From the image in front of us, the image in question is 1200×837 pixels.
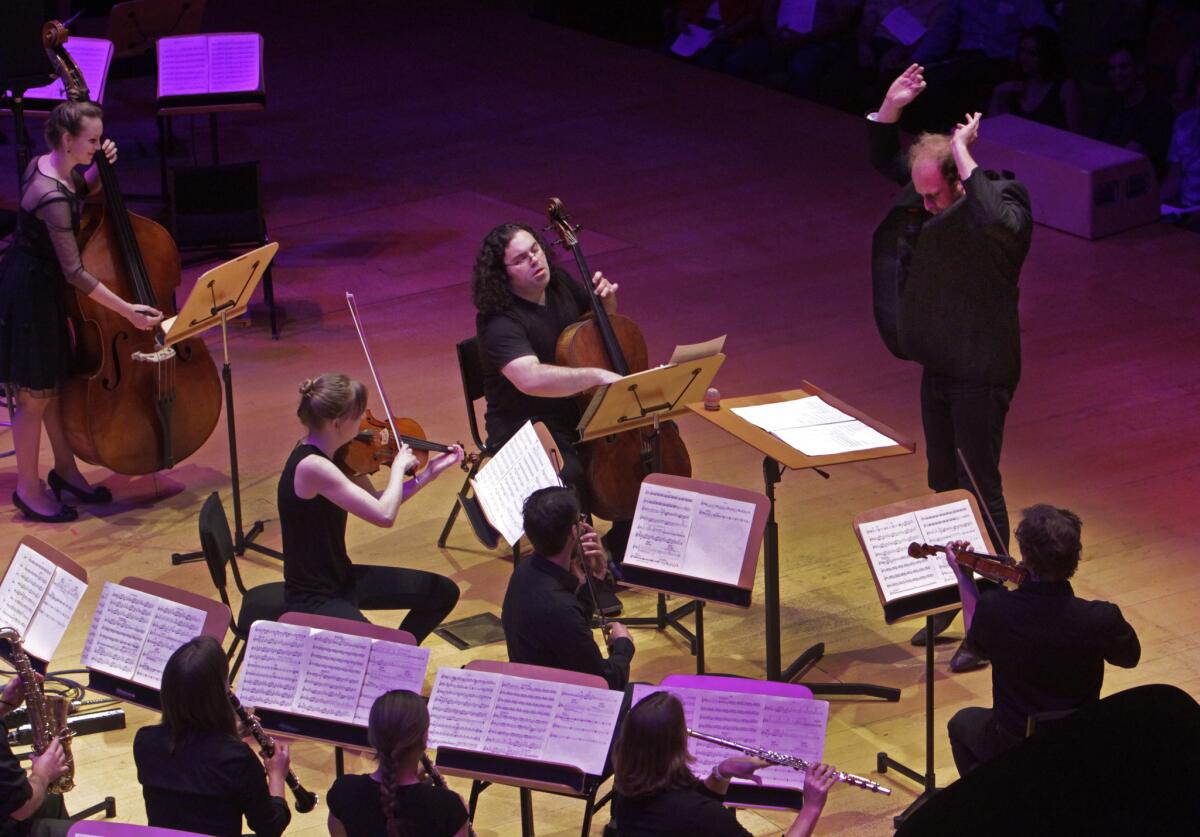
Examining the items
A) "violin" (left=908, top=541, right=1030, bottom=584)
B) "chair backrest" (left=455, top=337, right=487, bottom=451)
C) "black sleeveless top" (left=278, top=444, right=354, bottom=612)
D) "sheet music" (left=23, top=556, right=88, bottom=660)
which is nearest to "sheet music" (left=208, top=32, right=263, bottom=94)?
"chair backrest" (left=455, top=337, right=487, bottom=451)

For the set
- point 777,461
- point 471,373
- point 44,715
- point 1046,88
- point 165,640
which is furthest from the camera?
point 1046,88

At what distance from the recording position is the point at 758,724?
160 inches

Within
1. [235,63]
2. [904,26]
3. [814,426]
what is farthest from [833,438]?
[904,26]

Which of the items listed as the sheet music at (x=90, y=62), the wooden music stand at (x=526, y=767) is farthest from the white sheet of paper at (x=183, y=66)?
the wooden music stand at (x=526, y=767)

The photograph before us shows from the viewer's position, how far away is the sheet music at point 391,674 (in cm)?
427


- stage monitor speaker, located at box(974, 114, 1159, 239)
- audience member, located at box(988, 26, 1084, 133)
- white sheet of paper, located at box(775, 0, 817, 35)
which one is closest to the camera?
stage monitor speaker, located at box(974, 114, 1159, 239)

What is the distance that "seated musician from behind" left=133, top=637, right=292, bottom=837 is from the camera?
3896 mm

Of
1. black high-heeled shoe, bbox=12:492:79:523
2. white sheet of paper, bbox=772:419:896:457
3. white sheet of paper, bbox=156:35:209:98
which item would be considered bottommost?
black high-heeled shoe, bbox=12:492:79:523

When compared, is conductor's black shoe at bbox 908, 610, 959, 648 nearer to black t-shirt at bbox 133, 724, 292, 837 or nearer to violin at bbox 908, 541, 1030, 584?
violin at bbox 908, 541, 1030, 584

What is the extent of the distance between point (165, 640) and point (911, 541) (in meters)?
2.08

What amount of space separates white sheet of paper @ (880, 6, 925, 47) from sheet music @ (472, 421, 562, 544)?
6.60 meters

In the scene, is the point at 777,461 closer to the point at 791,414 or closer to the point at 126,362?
the point at 791,414

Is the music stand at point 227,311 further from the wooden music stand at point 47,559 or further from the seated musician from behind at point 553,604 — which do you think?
the seated musician from behind at point 553,604

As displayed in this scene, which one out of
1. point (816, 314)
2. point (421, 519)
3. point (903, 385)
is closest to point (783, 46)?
point (816, 314)
